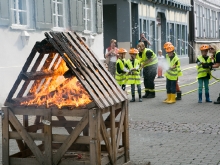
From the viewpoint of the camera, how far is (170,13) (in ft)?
105

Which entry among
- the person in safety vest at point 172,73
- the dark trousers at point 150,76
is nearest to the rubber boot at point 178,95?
the person in safety vest at point 172,73

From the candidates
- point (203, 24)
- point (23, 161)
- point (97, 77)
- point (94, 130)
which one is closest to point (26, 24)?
point (97, 77)

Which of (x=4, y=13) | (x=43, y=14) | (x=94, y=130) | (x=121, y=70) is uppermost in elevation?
(x=43, y=14)

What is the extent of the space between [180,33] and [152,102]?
20.3 m

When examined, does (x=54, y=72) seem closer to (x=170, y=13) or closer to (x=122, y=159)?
(x=122, y=159)

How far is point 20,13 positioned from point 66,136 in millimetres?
9986

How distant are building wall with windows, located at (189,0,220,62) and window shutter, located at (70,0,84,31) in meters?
19.1

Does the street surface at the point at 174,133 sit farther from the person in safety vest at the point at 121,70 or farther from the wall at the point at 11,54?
the wall at the point at 11,54

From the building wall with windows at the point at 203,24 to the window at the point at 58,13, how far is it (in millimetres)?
20116

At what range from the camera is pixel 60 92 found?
20.0ft

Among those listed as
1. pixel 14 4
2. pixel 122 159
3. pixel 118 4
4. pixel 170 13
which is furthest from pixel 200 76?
pixel 170 13

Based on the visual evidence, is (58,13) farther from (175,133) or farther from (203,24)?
(203,24)

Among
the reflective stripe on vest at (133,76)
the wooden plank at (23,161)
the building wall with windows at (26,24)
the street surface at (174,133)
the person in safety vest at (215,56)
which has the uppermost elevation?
the building wall with windows at (26,24)

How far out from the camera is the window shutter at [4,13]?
1354 centimetres
